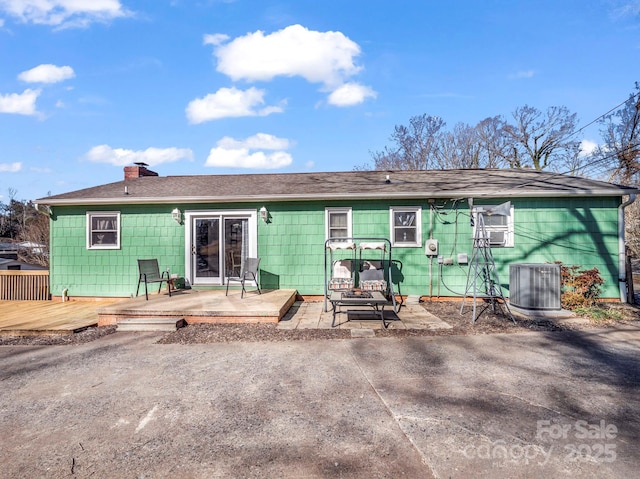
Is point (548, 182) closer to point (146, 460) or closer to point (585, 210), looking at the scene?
point (585, 210)

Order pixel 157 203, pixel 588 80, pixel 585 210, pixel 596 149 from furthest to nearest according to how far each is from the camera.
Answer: pixel 596 149 < pixel 588 80 < pixel 157 203 < pixel 585 210

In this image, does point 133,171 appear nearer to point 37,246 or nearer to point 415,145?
point 37,246

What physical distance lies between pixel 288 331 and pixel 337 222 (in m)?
3.52

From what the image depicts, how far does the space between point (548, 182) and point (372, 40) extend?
24.0ft

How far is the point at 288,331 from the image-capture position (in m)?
5.78

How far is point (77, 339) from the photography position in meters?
5.61

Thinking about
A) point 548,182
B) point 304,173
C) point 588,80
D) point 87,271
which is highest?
point 588,80

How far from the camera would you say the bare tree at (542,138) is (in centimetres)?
2245

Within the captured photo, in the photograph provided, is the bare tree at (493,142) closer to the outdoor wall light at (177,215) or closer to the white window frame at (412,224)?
the white window frame at (412,224)

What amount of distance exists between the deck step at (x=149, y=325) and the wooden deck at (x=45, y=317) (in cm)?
84

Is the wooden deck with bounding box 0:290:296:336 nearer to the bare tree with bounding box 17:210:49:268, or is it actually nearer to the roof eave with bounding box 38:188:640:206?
the roof eave with bounding box 38:188:640:206

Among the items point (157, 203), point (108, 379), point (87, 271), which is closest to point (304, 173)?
point (157, 203)

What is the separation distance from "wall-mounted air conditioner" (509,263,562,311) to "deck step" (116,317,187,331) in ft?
22.6

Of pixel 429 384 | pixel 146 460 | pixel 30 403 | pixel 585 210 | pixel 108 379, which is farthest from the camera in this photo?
pixel 585 210
